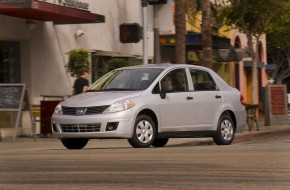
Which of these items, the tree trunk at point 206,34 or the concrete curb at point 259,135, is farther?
the tree trunk at point 206,34

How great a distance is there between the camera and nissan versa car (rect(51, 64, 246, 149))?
47.9 ft

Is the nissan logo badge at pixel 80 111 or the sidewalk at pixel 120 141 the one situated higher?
the nissan logo badge at pixel 80 111

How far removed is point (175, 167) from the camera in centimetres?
1009

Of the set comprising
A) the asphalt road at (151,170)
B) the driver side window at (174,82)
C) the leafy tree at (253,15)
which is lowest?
the asphalt road at (151,170)

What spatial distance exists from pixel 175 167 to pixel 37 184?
2.09m

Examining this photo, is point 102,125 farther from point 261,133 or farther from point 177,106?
point 261,133

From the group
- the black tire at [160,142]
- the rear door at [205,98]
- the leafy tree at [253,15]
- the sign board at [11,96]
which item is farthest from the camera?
the leafy tree at [253,15]

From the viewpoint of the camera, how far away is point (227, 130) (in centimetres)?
1694

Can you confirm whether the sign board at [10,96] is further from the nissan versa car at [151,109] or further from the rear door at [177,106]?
the rear door at [177,106]

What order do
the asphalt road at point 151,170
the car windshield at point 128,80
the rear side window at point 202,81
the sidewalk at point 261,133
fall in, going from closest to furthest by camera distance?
the asphalt road at point 151,170 → the car windshield at point 128,80 → the rear side window at point 202,81 → the sidewalk at point 261,133

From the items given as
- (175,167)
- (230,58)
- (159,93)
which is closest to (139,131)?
(159,93)

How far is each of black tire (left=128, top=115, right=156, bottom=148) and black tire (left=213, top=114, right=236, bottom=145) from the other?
2.02m

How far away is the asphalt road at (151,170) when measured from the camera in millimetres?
8500

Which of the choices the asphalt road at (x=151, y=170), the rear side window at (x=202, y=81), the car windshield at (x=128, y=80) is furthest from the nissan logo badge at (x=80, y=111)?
the rear side window at (x=202, y=81)
